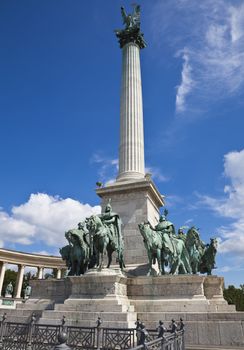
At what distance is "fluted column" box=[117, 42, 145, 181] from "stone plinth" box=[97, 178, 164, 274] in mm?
1528

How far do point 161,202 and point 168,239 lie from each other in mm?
5997

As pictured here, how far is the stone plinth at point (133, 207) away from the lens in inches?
768

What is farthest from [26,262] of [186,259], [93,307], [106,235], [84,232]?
[93,307]

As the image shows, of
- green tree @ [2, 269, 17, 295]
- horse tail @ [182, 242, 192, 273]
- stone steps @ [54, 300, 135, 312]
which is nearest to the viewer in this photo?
stone steps @ [54, 300, 135, 312]

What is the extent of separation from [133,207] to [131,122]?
26.5ft

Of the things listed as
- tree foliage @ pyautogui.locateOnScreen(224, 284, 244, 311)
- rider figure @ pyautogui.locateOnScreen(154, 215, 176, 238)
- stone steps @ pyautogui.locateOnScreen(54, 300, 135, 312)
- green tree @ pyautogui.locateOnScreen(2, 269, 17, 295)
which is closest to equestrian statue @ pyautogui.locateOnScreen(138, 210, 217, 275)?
rider figure @ pyautogui.locateOnScreen(154, 215, 176, 238)

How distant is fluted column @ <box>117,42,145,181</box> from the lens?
78.7ft

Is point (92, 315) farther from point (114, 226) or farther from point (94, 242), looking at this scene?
point (114, 226)

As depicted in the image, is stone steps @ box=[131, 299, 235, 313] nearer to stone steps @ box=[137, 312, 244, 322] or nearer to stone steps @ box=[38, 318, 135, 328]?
stone steps @ box=[137, 312, 244, 322]

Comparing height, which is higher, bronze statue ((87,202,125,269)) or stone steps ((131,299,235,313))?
bronze statue ((87,202,125,269))

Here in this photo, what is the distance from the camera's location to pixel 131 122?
25.5m

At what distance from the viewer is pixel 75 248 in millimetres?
18797

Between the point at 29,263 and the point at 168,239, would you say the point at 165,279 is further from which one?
the point at 29,263

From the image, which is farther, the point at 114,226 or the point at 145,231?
the point at 114,226
